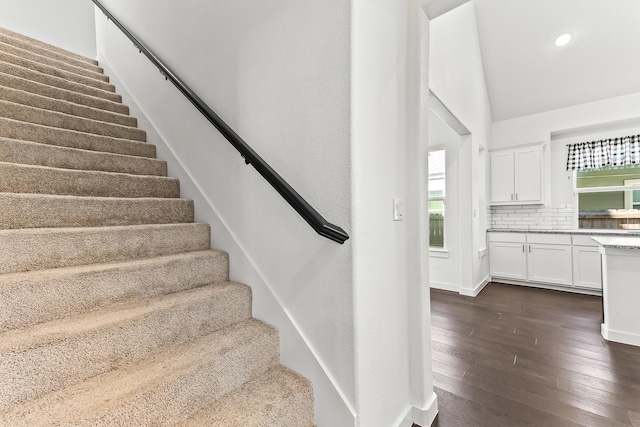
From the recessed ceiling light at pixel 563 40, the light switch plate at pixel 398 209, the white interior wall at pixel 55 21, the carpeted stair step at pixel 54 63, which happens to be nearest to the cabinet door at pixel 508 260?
the recessed ceiling light at pixel 563 40

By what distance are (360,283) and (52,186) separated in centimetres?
190

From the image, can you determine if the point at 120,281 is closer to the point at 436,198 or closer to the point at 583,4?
the point at 436,198

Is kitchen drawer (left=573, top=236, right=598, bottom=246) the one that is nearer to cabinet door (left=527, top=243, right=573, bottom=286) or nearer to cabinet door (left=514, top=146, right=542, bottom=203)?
cabinet door (left=527, top=243, right=573, bottom=286)

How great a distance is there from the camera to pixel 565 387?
6.38 feet

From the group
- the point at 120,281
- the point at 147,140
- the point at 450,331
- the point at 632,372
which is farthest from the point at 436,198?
the point at 120,281

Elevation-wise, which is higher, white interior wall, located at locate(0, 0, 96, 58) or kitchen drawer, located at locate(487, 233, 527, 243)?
white interior wall, located at locate(0, 0, 96, 58)

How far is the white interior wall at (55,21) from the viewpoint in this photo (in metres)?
4.07

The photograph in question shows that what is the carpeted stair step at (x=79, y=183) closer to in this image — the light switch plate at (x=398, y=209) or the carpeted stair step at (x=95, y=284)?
the carpeted stair step at (x=95, y=284)

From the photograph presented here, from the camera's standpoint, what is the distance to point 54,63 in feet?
10.1

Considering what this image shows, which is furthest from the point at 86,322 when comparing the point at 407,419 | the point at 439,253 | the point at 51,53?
the point at 439,253

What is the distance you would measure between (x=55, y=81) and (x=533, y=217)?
6676 mm

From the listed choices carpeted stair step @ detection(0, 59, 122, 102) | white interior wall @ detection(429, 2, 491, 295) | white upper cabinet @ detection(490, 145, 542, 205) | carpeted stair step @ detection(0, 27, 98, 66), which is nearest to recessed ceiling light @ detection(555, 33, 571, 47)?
white interior wall @ detection(429, 2, 491, 295)

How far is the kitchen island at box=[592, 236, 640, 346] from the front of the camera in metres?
2.54

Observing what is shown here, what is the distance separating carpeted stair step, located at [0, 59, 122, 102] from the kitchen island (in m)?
5.00
